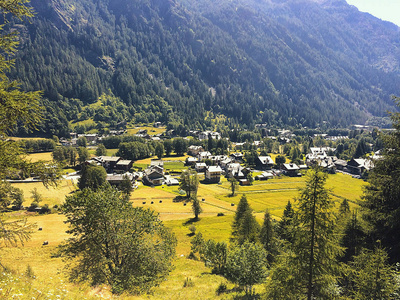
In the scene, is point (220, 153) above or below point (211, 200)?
above

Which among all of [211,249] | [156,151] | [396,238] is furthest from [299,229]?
[156,151]

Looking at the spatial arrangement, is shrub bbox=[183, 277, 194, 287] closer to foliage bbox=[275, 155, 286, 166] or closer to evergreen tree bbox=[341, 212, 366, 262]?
evergreen tree bbox=[341, 212, 366, 262]

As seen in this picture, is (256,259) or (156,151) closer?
(256,259)

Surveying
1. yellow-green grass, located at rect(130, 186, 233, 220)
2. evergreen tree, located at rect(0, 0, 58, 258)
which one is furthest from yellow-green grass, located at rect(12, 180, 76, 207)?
evergreen tree, located at rect(0, 0, 58, 258)

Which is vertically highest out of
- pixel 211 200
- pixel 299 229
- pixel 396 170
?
pixel 396 170

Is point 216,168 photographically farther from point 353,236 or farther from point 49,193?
point 353,236

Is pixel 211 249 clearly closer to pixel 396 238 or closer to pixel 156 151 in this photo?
pixel 396 238
